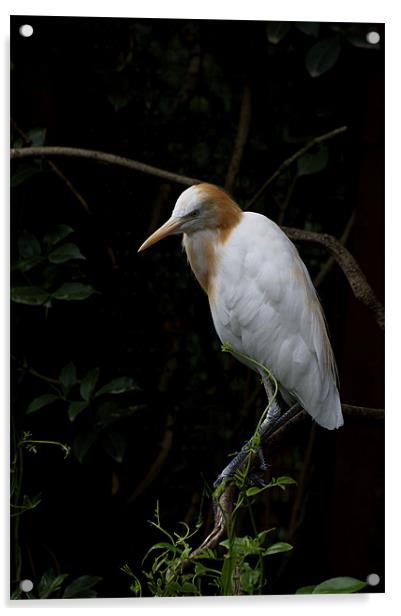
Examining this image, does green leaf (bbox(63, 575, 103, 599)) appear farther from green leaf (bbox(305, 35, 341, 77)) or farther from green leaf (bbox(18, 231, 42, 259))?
green leaf (bbox(305, 35, 341, 77))

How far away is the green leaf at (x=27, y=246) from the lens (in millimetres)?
1608

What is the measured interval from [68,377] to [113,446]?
132 millimetres

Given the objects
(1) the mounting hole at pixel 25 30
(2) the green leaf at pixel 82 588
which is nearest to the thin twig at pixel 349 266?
(1) the mounting hole at pixel 25 30

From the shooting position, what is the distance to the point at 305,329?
5.38 ft

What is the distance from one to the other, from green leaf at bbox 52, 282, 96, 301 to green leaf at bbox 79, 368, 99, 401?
118 mm

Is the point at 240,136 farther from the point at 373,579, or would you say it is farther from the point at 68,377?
the point at 373,579

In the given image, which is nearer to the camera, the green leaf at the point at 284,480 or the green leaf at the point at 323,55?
the green leaf at the point at 284,480

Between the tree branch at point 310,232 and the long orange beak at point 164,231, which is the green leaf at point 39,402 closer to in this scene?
the long orange beak at point 164,231

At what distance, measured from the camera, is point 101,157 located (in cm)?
164

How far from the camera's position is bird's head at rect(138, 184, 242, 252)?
1.59 metres

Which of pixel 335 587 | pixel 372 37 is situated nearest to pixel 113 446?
pixel 335 587

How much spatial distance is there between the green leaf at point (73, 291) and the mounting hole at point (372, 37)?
0.60m

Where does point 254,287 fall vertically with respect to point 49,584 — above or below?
above

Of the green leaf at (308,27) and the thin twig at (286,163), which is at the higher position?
the green leaf at (308,27)
